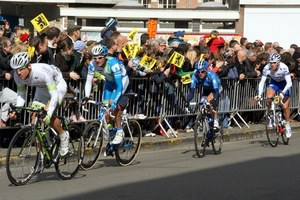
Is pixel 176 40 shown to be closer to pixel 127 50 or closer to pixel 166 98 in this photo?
pixel 166 98

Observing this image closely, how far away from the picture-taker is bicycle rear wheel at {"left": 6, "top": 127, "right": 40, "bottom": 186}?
35.1ft

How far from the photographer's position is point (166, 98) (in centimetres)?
1725

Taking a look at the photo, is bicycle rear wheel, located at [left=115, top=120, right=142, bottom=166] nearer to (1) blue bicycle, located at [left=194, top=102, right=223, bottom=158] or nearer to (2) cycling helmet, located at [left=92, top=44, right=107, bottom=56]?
(2) cycling helmet, located at [left=92, top=44, right=107, bottom=56]

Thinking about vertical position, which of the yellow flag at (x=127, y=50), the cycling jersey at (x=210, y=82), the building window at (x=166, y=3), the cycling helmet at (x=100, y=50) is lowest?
the cycling jersey at (x=210, y=82)

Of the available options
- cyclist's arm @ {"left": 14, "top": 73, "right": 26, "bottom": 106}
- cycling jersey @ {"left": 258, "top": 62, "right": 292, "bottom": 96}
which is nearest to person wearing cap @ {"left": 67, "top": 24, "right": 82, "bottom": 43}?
cycling jersey @ {"left": 258, "top": 62, "right": 292, "bottom": 96}

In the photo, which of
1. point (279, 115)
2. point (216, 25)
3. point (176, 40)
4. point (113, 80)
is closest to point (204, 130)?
point (279, 115)

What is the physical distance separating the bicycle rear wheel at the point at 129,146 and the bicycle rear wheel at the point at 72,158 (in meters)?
1.11

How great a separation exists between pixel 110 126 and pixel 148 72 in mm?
3537

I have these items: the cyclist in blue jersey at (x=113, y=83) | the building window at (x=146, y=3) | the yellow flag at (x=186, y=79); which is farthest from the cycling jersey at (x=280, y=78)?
the building window at (x=146, y=3)

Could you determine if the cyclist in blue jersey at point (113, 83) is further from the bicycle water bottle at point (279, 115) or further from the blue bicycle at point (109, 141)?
the bicycle water bottle at point (279, 115)

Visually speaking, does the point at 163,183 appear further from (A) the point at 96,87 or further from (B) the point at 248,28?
(B) the point at 248,28

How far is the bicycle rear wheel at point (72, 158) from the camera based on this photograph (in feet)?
38.1

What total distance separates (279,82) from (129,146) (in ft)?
18.0

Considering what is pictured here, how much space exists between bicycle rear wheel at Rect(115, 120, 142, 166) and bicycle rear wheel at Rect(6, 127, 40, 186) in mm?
2202
